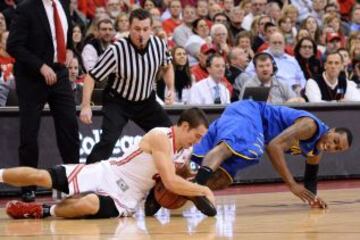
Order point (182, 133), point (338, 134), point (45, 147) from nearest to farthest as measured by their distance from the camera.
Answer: point (182, 133) → point (338, 134) → point (45, 147)

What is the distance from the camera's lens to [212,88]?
39.9ft

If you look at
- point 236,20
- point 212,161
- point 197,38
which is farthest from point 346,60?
point 212,161

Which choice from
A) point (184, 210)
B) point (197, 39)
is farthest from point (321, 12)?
point (184, 210)

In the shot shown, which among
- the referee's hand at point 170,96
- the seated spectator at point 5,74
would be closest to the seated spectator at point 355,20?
the seated spectator at point 5,74

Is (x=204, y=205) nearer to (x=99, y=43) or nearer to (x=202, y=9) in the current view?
(x=99, y=43)

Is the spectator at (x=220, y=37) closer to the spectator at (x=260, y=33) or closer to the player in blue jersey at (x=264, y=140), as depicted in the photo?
the spectator at (x=260, y=33)

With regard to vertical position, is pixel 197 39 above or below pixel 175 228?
above

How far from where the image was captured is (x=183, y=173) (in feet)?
27.0

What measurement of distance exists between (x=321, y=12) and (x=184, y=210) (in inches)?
381

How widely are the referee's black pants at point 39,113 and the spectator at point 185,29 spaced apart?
5424 millimetres

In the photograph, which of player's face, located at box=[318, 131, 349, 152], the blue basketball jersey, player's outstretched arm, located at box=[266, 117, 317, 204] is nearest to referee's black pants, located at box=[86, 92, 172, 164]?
the blue basketball jersey

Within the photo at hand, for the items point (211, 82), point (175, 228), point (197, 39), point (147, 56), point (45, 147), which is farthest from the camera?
point (197, 39)

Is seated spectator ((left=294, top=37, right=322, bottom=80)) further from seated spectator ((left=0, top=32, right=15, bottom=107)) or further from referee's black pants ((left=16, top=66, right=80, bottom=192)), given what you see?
referee's black pants ((left=16, top=66, right=80, bottom=192))

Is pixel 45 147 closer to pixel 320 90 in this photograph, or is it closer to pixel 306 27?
pixel 320 90
